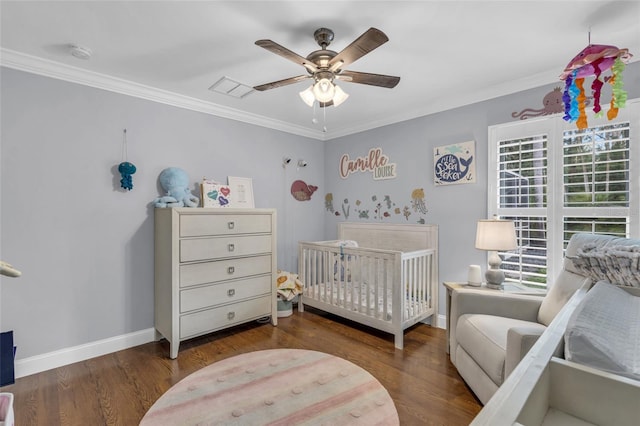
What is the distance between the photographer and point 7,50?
6.66 ft

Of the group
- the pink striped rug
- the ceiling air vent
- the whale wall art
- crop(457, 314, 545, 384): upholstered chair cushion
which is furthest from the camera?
the whale wall art

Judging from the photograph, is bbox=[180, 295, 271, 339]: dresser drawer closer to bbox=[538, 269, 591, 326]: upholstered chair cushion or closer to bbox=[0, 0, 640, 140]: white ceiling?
bbox=[0, 0, 640, 140]: white ceiling

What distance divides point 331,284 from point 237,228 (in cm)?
113

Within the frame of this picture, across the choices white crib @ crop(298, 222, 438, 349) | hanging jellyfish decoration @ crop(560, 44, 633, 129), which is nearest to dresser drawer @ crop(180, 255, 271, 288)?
white crib @ crop(298, 222, 438, 349)

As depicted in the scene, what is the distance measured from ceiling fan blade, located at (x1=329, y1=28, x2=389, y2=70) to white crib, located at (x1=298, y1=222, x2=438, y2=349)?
5.31ft

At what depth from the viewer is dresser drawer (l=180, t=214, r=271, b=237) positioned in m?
2.50

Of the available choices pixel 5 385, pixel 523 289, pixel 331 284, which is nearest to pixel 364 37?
pixel 523 289

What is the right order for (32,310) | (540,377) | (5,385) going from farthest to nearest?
(32,310) < (5,385) < (540,377)

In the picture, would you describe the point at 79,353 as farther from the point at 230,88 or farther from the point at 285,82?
the point at 285,82

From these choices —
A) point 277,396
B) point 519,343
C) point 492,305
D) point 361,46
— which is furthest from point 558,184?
point 277,396

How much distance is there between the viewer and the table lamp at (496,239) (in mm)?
2287

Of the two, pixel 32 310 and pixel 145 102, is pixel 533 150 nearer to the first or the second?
pixel 145 102

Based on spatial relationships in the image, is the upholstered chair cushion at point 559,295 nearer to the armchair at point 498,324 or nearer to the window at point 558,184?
the armchair at point 498,324

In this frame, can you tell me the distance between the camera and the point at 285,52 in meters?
1.56
